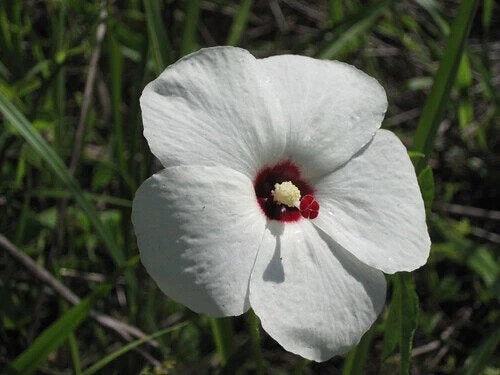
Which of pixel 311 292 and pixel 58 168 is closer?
pixel 311 292

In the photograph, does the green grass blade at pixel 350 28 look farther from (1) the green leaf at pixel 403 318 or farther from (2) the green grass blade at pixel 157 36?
(1) the green leaf at pixel 403 318

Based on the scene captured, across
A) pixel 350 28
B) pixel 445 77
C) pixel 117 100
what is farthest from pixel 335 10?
pixel 117 100

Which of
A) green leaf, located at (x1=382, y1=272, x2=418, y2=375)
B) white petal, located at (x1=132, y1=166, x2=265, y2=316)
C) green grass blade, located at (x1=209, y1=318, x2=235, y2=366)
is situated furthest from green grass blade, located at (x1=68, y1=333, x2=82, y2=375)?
green leaf, located at (x1=382, y1=272, x2=418, y2=375)

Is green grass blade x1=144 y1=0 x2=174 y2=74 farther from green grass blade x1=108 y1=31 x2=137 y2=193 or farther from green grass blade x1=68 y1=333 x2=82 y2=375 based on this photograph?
green grass blade x1=68 y1=333 x2=82 y2=375

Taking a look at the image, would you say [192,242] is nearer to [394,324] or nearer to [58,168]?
[394,324]

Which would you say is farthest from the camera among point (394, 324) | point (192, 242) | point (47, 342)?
point (47, 342)

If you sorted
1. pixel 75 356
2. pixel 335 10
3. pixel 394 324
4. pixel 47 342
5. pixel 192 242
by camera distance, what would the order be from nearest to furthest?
pixel 192 242, pixel 394 324, pixel 47 342, pixel 75 356, pixel 335 10

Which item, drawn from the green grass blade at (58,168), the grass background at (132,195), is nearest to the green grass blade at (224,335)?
the grass background at (132,195)
